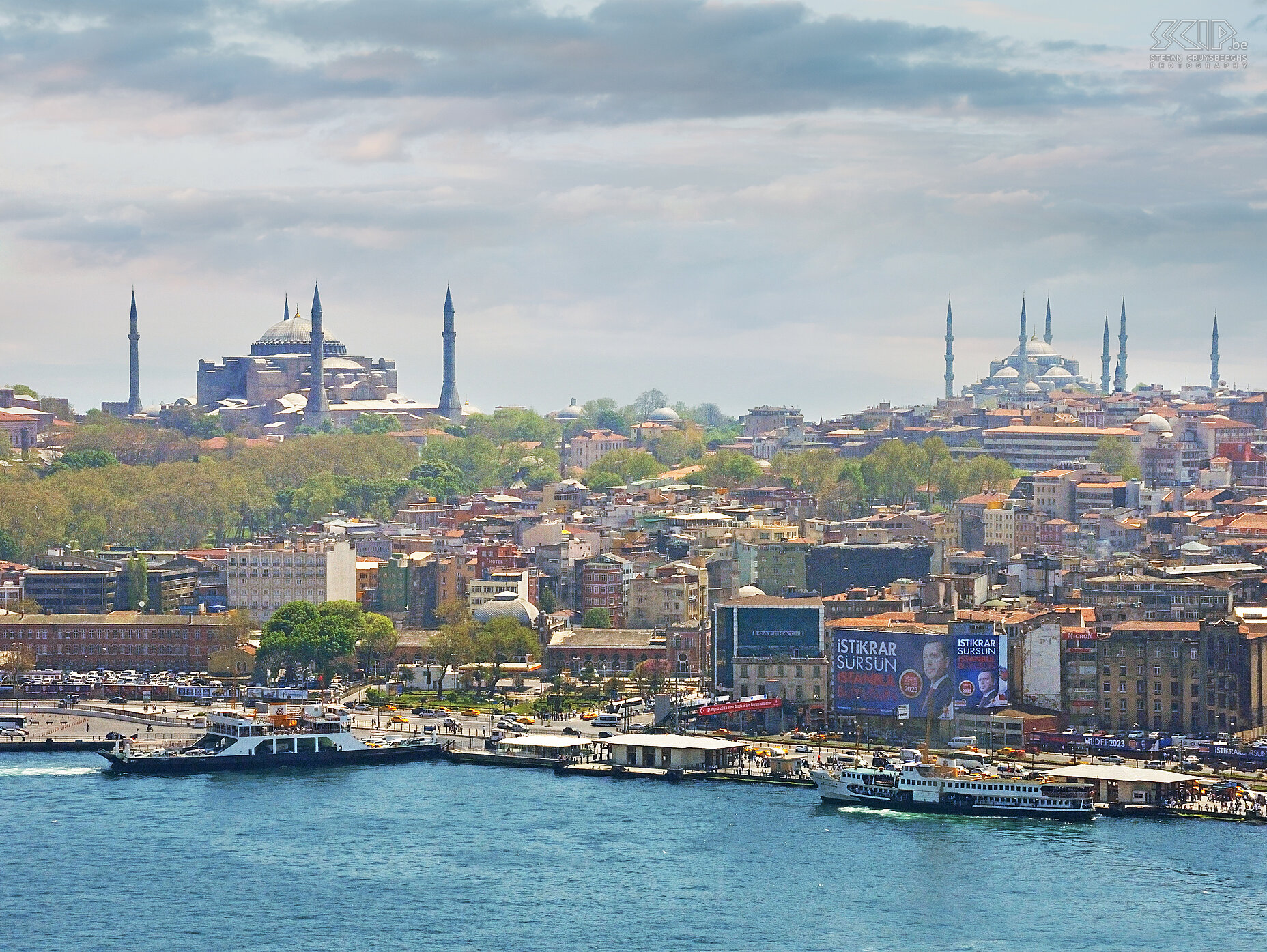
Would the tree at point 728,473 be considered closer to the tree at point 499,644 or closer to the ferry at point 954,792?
the tree at point 499,644

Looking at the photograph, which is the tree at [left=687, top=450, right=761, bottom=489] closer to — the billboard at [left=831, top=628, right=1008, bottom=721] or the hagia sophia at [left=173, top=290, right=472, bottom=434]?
the hagia sophia at [left=173, top=290, right=472, bottom=434]

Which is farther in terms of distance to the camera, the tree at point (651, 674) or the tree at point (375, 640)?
the tree at point (375, 640)

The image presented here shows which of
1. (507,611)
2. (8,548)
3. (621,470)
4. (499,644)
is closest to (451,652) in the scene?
(499,644)

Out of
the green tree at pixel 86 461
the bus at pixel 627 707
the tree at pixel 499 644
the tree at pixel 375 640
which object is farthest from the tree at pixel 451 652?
the green tree at pixel 86 461

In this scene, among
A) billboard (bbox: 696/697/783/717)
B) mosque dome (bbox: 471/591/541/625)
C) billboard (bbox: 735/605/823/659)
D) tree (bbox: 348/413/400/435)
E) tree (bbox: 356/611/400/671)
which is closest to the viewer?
billboard (bbox: 696/697/783/717)

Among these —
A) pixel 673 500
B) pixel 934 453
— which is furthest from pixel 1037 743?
pixel 934 453

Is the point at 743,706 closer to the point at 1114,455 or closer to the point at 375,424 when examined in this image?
the point at 1114,455

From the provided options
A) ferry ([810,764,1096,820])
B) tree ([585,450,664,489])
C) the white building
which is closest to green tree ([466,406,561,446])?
tree ([585,450,664,489])
